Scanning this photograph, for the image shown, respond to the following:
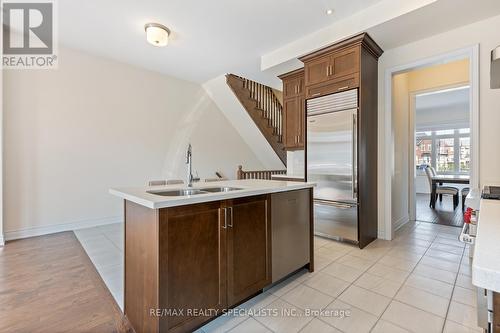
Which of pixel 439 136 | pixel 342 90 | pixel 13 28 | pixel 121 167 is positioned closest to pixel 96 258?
pixel 121 167

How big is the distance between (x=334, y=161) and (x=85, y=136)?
3.95m

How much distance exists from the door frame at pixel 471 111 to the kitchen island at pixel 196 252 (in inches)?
80.3

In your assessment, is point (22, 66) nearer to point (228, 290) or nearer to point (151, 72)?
point (151, 72)

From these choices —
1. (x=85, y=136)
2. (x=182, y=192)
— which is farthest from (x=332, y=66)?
(x=85, y=136)

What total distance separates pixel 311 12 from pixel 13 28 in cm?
402

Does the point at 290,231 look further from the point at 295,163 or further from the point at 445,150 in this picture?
the point at 445,150

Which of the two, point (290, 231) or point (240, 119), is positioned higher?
point (240, 119)

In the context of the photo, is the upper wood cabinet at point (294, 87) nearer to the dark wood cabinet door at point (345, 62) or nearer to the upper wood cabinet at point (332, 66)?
the upper wood cabinet at point (332, 66)

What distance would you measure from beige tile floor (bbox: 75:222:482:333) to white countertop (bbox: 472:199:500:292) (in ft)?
3.64

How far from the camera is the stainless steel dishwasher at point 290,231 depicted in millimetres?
2039

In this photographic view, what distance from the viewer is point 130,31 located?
10.7ft

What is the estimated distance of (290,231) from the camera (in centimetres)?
219

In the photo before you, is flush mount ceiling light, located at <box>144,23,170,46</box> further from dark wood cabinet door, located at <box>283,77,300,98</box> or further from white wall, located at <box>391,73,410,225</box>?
white wall, located at <box>391,73,410,225</box>

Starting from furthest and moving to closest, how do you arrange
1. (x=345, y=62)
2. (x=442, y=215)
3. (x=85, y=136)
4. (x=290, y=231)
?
(x=442, y=215)
(x=85, y=136)
(x=345, y=62)
(x=290, y=231)
